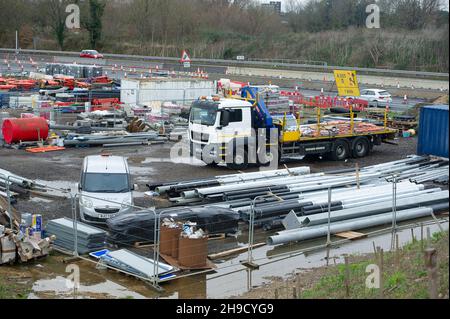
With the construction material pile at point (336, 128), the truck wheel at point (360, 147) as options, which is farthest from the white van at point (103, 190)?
the truck wheel at point (360, 147)

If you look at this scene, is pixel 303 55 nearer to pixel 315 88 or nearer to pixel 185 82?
pixel 315 88

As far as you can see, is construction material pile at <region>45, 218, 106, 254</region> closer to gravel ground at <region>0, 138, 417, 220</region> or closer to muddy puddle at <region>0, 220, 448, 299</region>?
muddy puddle at <region>0, 220, 448, 299</region>

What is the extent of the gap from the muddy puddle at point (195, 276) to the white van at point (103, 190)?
71.6 inches

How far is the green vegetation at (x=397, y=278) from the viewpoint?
32.8 feet

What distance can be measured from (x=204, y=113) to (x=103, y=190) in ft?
24.6

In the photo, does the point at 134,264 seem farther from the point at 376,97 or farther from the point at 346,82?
the point at 376,97

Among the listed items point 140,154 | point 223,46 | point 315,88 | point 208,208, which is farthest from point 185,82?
point 223,46

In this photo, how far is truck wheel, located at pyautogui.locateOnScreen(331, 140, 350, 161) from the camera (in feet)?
83.9

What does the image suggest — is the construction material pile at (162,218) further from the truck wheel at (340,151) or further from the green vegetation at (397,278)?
the truck wheel at (340,151)

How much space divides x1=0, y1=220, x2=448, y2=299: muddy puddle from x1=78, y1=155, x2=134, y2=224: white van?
1819 millimetres

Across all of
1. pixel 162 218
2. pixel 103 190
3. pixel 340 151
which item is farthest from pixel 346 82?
pixel 162 218

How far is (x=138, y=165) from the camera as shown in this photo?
24656 mm

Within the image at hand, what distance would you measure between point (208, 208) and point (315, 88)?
3614 cm

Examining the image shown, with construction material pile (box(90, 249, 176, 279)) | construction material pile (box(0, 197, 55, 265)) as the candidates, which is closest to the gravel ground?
construction material pile (box(0, 197, 55, 265))
